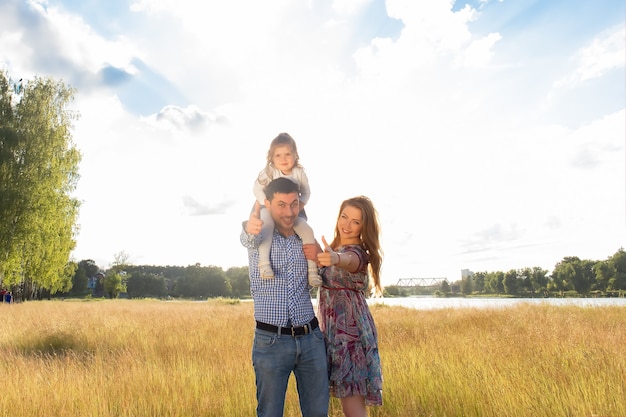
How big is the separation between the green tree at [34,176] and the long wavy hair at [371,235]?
2218cm

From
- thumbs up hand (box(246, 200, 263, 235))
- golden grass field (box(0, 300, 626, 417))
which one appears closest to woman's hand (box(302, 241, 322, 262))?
thumbs up hand (box(246, 200, 263, 235))

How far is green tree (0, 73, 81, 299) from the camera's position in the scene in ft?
68.3

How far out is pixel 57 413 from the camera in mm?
4348

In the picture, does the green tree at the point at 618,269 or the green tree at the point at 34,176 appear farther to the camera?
the green tree at the point at 618,269

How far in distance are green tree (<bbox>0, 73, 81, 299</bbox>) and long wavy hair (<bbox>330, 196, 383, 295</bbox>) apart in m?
22.2

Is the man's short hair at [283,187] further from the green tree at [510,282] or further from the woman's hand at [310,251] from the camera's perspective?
the green tree at [510,282]

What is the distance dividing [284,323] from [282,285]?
0.74 ft

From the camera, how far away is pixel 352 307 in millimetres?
3014

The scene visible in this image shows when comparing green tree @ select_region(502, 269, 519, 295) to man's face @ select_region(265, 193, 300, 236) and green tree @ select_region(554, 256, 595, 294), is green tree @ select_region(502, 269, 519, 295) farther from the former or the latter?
man's face @ select_region(265, 193, 300, 236)

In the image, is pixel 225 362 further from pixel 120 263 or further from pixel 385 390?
pixel 120 263

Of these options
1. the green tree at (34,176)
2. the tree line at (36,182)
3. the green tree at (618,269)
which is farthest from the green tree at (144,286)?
the green tree at (618,269)

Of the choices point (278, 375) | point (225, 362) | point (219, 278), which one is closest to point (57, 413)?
point (225, 362)

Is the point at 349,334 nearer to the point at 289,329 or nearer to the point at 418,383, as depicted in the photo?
the point at 289,329

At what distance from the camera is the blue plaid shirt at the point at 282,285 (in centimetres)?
260
